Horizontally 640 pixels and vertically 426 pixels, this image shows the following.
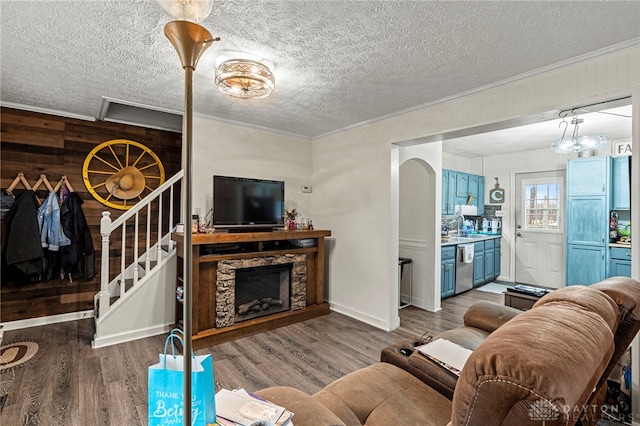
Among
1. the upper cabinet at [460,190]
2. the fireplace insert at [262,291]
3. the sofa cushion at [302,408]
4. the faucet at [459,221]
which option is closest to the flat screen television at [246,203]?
the fireplace insert at [262,291]

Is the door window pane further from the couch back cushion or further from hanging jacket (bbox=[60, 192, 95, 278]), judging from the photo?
hanging jacket (bbox=[60, 192, 95, 278])

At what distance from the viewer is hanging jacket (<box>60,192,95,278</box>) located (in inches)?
141

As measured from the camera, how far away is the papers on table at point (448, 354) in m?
1.61

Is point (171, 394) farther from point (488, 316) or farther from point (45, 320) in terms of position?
point (45, 320)

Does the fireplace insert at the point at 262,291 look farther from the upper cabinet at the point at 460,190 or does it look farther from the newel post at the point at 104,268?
the upper cabinet at the point at 460,190

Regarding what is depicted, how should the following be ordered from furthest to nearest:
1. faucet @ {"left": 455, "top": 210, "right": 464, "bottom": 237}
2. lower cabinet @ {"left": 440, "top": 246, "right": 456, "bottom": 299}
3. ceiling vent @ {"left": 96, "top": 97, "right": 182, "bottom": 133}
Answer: faucet @ {"left": 455, "top": 210, "right": 464, "bottom": 237}, lower cabinet @ {"left": 440, "top": 246, "right": 456, "bottom": 299}, ceiling vent @ {"left": 96, "top": 97, "right": 182, "bottom": 133}

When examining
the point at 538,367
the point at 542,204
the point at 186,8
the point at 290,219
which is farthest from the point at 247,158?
the point at 542,204

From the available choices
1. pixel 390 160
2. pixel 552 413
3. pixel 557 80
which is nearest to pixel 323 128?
pixel 390 160

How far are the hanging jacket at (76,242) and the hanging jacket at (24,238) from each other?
0.23 metres

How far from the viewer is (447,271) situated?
480 centimetres

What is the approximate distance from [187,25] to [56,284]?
4.31 metres

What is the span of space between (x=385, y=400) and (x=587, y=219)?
195 inches

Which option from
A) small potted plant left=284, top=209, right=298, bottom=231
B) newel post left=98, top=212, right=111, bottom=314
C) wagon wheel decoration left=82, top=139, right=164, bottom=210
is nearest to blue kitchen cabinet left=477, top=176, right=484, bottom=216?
small potted plant left=284, top=209, right=298, bottom=231

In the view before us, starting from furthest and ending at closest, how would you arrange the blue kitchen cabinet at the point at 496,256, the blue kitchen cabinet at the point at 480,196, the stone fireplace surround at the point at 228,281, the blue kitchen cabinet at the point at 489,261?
the blue kitchen cabinet at the point at 480,196
the blue kitchen cabinet at the point at 496,256
the blue kitchen cabinet at the point at 489,261
the stone fireplace surround at the point at 228,281
